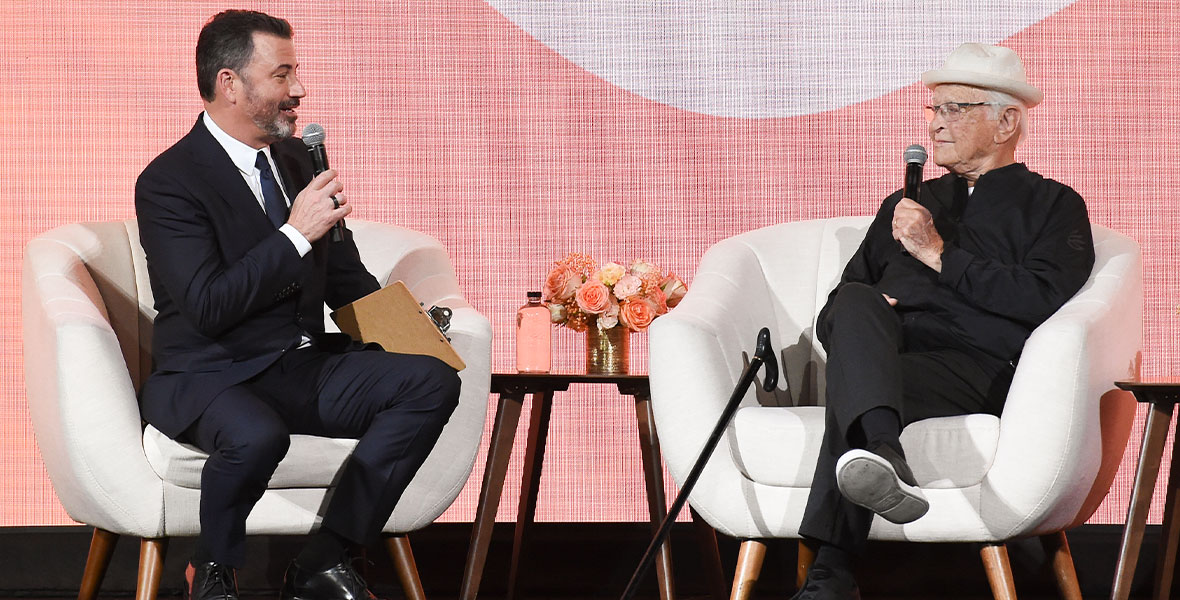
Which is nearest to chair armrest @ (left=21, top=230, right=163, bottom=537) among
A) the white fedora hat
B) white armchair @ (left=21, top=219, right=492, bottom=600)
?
white armchair @ (left=21, top=219, right=492, bottom=600)

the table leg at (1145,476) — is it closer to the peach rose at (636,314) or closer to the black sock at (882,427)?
the black sock at (882,427)

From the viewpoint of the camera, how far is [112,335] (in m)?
2.26

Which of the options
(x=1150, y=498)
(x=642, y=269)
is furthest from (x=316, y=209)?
(x=1150, y=498)

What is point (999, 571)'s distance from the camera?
221 centimetres

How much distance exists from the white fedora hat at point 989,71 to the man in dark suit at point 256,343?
1343mm

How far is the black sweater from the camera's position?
7.95 feet

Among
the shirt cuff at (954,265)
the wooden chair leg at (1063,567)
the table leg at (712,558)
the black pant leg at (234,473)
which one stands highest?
the shirt cuff at (954,265)

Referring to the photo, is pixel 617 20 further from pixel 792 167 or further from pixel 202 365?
pixel 202 365

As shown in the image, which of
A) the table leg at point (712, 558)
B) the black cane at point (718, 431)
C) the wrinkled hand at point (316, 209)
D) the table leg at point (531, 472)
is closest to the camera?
the black cane at point (718, 431)

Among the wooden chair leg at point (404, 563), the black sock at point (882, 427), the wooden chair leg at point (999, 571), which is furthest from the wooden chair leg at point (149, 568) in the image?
the wooden chair leg at point (999, 571)

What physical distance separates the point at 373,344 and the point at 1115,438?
5.07ft

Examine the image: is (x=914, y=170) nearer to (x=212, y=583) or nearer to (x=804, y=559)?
(x=804, y=559)

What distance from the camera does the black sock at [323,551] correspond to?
2.16 m

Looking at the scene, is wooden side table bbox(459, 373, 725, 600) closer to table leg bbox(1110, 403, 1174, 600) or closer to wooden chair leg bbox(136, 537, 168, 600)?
wooden chair leg bbox(136, 537, 168, 600)
